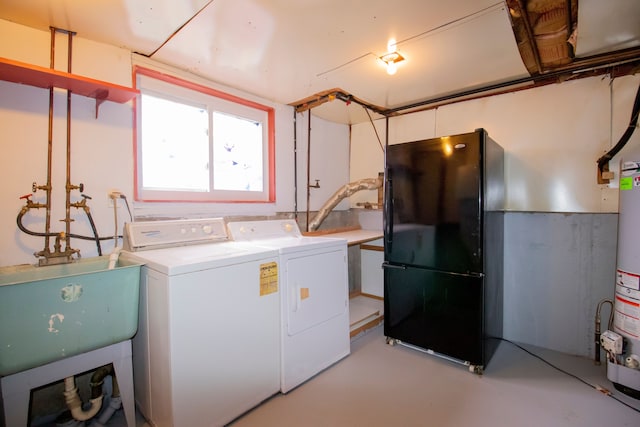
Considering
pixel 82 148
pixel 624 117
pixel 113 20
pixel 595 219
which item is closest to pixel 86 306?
pixel 82 148

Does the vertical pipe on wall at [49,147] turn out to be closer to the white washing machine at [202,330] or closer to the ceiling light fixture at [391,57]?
the white washing machine at [202,330]

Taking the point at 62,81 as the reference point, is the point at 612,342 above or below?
below

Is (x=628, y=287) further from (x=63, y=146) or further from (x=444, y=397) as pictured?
(x=63, y=146)

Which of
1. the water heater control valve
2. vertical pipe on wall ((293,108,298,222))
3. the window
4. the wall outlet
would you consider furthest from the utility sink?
the water heater control valve

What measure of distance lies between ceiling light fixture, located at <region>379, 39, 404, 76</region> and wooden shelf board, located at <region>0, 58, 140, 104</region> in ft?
5.25

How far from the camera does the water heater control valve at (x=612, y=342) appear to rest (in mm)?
1899

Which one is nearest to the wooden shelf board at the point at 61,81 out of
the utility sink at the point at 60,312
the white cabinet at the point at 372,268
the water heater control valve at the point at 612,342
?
the utility sink at the point at 60,312

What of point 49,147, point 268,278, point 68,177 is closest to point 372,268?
point 268,278

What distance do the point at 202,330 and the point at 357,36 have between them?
1897mm

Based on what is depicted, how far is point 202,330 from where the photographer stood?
1516mm

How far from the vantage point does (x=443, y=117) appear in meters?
2.97

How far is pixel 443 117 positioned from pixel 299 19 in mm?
1914

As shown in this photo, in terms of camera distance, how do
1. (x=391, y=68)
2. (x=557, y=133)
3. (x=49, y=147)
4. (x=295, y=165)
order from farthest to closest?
(x=295, y=165) → (x=557, y=133) → (x=391, y=68) → (x=49, y=147)

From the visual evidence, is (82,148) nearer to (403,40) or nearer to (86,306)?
(86,306)
